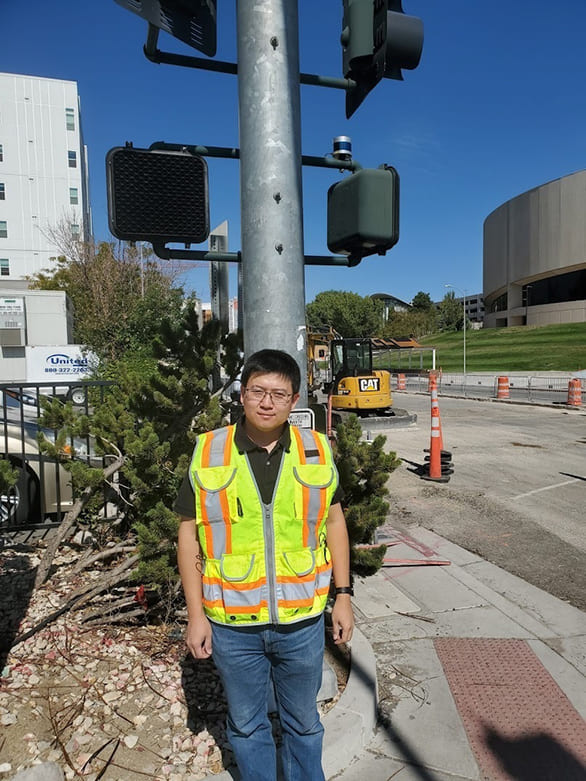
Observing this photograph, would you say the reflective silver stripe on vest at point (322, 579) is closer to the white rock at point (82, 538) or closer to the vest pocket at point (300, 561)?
the vest pocket at point (300, 561)

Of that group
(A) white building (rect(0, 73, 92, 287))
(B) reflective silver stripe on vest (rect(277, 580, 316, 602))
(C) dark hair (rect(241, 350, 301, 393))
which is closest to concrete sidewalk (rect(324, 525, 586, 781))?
(B) reflective silver stripe on vest (rect(277, 580, 316, 602))

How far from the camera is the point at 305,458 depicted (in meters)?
2.06

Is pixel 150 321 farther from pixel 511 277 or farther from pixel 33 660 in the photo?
pixel 511 277

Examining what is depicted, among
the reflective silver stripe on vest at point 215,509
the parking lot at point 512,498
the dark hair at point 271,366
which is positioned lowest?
the parking lot at point 512,498

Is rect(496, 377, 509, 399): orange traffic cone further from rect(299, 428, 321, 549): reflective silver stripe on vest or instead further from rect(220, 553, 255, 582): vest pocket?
rect(220, 553, 255, 582): vest pocket

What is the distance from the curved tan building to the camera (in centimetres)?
5631

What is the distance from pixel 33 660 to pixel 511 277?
69.7 m

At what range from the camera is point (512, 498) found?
7676 millimetres

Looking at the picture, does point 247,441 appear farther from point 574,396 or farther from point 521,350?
point 521,350

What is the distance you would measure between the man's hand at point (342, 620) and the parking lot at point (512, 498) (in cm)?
297

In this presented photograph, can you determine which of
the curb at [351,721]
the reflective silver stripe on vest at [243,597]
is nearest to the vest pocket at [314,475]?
the reflective silver stripe on vest at [243,597]

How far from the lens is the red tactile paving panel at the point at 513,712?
8.43 ft

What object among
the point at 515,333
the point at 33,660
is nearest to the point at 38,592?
the point at 33,660

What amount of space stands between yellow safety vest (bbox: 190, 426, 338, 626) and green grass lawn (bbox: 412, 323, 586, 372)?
145 feet
